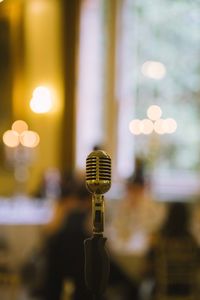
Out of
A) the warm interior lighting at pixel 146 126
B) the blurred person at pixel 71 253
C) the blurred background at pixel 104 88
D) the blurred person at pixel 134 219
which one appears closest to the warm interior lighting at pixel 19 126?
the blurred background at pixel 104 88

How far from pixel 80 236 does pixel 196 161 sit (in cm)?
334

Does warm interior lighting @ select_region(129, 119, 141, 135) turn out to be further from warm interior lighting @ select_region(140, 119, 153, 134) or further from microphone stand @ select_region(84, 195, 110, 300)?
microphone stand @ select_region(84, 195, 110, 300)

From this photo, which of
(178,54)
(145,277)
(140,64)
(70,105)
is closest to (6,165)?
(70,105)

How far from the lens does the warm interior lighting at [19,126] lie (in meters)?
5.82

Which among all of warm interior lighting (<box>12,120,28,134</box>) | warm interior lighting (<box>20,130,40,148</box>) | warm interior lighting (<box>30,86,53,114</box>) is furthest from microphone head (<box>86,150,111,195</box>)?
warm interior lighting (<box>12,120,28,134</box>)

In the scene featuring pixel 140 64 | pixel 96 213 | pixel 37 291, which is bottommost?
pixel 37 291

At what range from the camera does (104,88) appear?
6199mm

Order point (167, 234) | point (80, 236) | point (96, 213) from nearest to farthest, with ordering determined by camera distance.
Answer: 1. point (96, 213)
2. point (80, 236)
3. point (167, 234)

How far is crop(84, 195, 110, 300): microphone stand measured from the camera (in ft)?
3.81

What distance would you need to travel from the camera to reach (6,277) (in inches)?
143

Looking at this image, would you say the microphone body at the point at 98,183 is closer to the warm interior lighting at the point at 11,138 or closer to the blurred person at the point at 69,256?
the blurred person at the point at 69,256

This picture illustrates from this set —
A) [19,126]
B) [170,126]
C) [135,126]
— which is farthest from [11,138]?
[170,126]

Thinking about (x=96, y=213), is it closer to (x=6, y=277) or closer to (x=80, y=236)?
(x=80, y=236)

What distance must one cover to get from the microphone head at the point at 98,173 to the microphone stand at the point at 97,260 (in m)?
0.03
